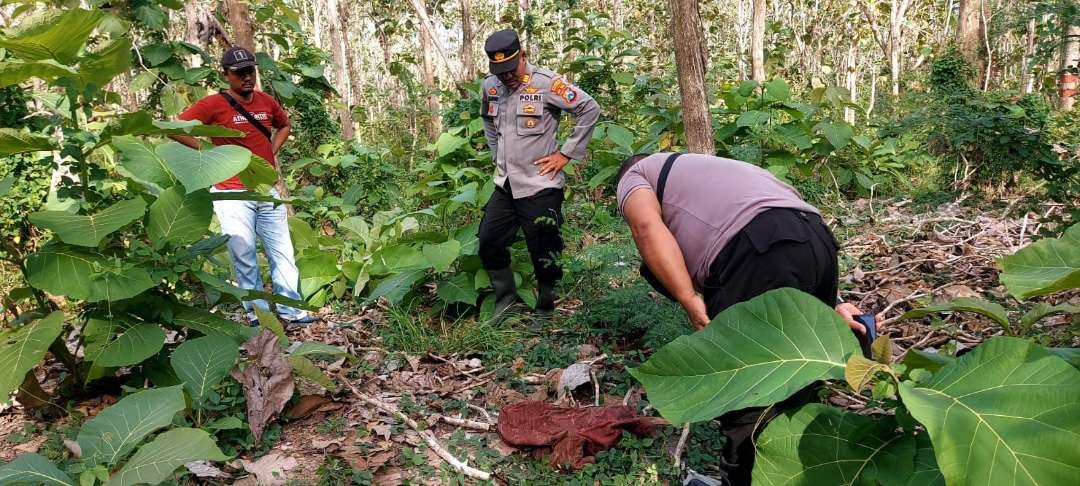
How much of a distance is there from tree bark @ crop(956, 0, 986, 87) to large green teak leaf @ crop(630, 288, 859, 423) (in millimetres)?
8303

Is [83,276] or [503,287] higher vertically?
[83,276]

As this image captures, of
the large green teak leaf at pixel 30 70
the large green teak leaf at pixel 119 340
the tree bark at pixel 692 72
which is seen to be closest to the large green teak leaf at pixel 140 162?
the large green teak leaf at pixel 30 70

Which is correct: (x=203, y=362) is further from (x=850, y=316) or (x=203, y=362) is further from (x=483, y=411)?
(x=850, y=316)

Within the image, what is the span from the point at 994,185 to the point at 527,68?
4.19 metres

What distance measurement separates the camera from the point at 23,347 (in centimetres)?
283

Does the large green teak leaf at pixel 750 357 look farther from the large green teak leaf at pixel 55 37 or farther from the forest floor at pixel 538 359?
the large green teak leaf at pixel 55 37

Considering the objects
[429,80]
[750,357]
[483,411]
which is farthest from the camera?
[429,80]

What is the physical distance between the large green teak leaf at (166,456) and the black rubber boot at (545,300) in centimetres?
257

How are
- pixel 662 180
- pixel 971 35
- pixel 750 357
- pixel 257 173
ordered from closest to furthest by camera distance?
pixel 750 357
pixel 662 180
pixel 257 173
pixel 971 35

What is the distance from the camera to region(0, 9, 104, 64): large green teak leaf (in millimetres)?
2574

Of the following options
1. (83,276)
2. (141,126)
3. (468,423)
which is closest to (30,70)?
(141,126)

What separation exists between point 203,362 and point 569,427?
61.5 inches

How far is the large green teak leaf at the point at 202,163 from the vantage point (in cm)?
275

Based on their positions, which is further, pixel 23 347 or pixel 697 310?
pixel 23 347
